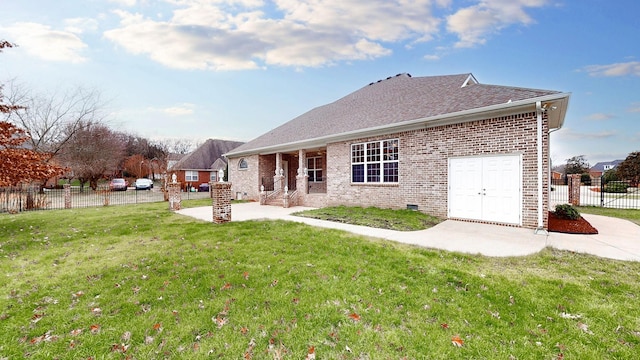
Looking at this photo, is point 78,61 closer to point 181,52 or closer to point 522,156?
point 181,52

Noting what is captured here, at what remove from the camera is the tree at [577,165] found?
3758 centimetres

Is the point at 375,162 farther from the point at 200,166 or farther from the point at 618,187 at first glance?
the point at 200,166

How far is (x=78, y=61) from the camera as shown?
12.5 metres

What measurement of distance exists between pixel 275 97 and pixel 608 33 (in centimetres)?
1725

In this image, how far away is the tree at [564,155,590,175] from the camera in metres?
37.6

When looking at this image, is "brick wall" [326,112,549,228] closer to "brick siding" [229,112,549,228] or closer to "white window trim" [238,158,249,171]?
"brick siding" [229,112,549,228]

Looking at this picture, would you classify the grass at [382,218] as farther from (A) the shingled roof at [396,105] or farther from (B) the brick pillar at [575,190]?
(B) the brick pillar at [575,190]

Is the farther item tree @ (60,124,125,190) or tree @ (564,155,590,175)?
tree @ (564,155,590,175)

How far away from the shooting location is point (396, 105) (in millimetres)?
12555

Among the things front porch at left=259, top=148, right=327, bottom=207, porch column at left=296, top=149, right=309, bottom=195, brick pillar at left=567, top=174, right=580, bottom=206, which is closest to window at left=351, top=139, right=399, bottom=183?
front porch at left=259, top=148, right=327, bottom=207

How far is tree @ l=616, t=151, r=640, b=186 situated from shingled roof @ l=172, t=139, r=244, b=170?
46.6 m

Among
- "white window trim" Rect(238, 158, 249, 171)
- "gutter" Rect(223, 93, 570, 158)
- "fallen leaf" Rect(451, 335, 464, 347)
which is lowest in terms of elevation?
"fallen leaf" Rect(451, 335, 464, 347)

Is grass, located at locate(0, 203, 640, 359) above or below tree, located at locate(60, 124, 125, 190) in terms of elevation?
below

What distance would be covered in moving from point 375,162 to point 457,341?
353 inches
